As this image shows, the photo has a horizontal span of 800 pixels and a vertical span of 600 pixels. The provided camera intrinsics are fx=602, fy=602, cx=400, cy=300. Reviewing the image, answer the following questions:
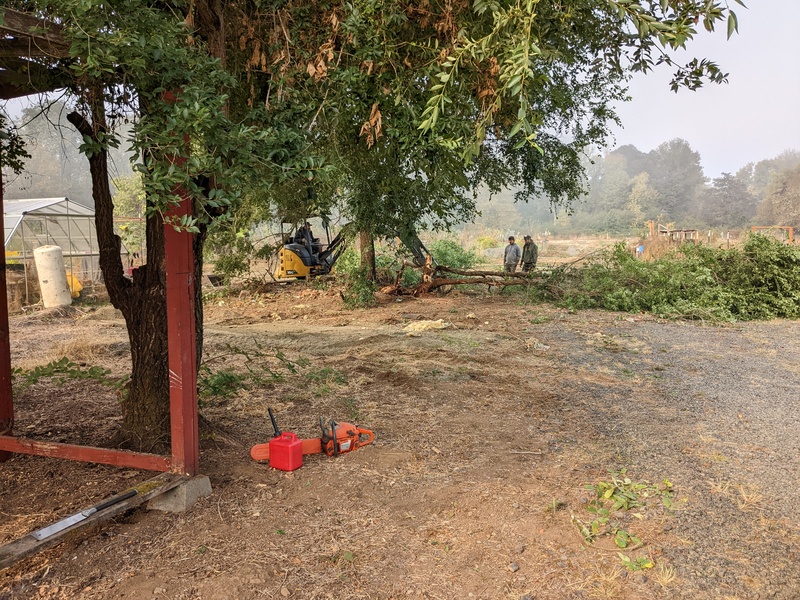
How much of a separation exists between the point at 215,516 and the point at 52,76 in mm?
3060

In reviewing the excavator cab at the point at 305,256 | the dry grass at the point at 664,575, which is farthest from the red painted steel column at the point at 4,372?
the excavator cab at the point at 305,256

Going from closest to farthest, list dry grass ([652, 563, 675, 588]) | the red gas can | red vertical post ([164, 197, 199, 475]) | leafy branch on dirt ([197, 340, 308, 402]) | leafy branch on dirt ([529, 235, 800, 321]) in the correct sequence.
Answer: dry grass ([652, 563, 675, 588]) < red vertical post ([164, 197, 199, 475]) < the red gas can < leafy branch on dirt ([197, 340, 308, 402]) < leafy branch on dirt ([529, 235, 800, 321])

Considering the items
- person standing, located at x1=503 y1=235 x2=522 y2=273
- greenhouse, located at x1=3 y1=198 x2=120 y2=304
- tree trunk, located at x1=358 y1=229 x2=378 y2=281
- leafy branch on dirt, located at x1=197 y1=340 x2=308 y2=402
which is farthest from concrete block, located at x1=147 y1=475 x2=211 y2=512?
person standing, located at x1=503 y1=235 x2=522 y2=273

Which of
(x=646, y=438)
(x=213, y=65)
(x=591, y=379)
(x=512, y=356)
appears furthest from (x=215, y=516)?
(x=512, y=356)

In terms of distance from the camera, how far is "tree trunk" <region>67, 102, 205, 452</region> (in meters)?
4.49

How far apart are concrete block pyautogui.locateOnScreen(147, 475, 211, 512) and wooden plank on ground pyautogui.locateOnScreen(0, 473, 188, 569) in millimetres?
55

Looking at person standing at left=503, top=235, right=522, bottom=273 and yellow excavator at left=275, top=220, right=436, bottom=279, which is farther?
person standing at left=503, top=235, right=522, bottom=273

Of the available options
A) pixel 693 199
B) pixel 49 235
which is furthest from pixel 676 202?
pixel 49 235

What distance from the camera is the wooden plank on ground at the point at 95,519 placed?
9.35 feet

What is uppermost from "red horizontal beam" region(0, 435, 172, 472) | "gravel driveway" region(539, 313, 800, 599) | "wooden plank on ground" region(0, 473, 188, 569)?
"red horizontal beam" region(0, 435, 172, 472)

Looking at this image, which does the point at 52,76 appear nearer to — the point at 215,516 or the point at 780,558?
the point at 215,516

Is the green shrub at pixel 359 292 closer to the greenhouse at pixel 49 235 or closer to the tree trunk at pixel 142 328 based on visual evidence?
the greenhouse at pixel 49 235

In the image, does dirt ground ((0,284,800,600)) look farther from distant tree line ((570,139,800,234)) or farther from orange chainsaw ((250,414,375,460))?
distant tree line ((570,139,800,234))

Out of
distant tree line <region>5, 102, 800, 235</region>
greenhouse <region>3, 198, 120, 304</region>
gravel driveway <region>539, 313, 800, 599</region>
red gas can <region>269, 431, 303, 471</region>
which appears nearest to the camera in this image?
gravel driveway <region>539, 313, 800, 599</region>
